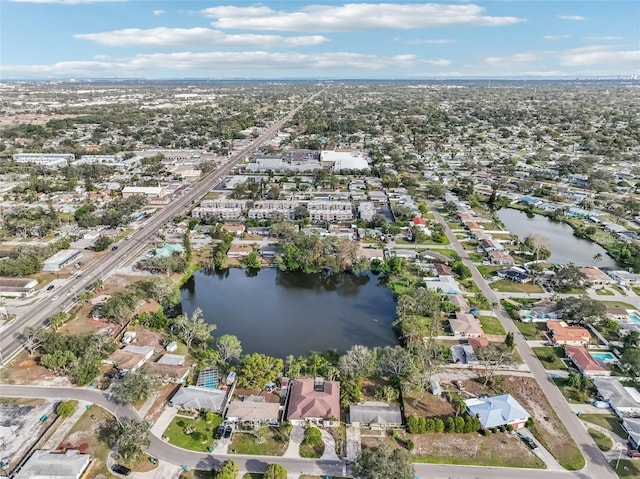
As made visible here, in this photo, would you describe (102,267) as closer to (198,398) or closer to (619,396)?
(198,398)

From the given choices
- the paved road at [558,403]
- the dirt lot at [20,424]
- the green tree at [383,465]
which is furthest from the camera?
the dirt lot at [20,424]

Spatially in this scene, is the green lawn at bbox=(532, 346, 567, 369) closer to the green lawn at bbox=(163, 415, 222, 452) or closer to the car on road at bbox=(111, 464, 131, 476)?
the green lawn at bbox=(163, 415, 222, 452)

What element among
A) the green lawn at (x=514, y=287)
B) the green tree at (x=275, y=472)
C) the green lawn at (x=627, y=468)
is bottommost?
the green lawn at (x=627, y=468)

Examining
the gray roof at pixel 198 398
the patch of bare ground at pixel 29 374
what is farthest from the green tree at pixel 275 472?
the patch of bare ground at pixel 29 374

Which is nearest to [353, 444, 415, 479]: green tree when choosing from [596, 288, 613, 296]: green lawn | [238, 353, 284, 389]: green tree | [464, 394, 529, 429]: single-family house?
[464, 394, 529, 429]: single-family house

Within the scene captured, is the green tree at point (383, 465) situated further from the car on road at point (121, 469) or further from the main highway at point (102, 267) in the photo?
the main highway at point (102, 267)

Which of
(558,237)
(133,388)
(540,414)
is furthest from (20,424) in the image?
(558,237)
